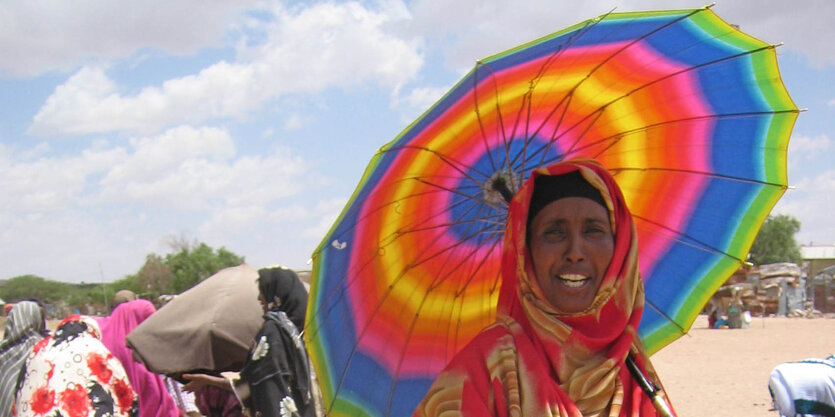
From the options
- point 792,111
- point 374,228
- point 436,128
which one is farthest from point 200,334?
point 792,111

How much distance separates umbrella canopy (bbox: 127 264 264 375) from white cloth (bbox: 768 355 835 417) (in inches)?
109

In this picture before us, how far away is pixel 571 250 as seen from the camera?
7.15 feet

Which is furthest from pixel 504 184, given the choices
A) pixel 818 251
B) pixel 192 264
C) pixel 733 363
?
pixel 818 251

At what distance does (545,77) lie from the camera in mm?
2699

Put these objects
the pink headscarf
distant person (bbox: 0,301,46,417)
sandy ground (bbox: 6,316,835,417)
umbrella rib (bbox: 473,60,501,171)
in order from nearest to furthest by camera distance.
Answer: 1. umbrella rib (bbox: 473,60,501,171)
2. the pink headscarf
3. distant person (bbox: 0,301,46,417)
4. sandy ground (bbox: 6,316,835,417)

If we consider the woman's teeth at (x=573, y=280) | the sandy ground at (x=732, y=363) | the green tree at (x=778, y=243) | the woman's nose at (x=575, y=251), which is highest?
the green tree at (x=778, y=243)

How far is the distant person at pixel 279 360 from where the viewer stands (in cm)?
442

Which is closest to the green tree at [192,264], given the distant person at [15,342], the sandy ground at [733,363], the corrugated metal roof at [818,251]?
the sandy ground at [733,363]

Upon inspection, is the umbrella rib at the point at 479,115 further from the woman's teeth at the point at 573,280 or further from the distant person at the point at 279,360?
the distant person at the point at 279,360

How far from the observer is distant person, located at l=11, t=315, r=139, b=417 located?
4738mm

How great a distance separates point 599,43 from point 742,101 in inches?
24.3

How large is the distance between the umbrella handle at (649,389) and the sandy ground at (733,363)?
4542 millimetres

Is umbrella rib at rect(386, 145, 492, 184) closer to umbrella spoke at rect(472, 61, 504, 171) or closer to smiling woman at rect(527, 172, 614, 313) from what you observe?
umbrella spoke at rect(472, 61, 504, 171)

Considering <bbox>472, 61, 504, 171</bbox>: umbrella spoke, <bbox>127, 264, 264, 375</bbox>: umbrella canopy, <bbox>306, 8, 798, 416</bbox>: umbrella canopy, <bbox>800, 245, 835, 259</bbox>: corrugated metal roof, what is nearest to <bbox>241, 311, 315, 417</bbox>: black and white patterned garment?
<bbox>127, 264, 264, 375</bbox>: umbrella canopy
